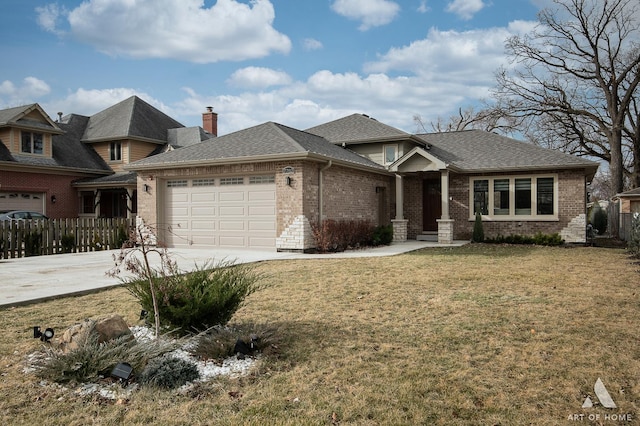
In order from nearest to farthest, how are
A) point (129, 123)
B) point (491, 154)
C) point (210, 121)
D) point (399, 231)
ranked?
point (399, 231) < point (491, 154) < point (129, 123) < point (210, 121)

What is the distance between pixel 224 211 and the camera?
15352 millimetres

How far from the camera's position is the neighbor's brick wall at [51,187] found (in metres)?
21.3

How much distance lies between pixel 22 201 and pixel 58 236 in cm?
993

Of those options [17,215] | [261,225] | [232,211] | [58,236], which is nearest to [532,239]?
[261,225]

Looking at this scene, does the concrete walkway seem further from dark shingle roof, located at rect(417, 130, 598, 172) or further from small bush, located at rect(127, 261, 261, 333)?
dark shingle roof, located at rect(417, 130, 598, 172)

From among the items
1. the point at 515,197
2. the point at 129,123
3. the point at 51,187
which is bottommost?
the point at 515,197

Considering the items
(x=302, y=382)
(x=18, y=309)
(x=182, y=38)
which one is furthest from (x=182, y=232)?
(x=302, y=382)

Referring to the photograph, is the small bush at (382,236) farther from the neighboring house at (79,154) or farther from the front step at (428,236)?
the neighboring house at (79,154)

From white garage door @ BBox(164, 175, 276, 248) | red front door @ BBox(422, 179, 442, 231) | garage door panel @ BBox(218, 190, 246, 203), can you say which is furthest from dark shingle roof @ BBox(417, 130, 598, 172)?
garage door panel @ BBox(218, 190, 246, 203)

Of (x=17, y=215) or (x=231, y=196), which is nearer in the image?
(x=231, y=196)

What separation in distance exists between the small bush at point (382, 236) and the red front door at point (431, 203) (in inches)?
112

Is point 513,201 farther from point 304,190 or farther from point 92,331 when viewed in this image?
point 92,331

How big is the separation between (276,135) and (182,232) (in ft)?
16.0

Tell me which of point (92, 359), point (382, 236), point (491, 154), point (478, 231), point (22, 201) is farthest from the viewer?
point (22, 201)
